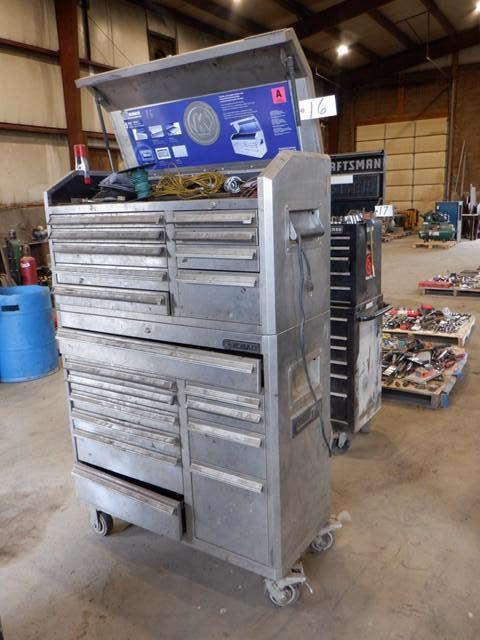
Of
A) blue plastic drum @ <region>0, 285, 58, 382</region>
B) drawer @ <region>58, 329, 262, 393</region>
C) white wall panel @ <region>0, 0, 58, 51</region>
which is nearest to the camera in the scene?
drawer @ <region>58, 329, 262, 393</region>

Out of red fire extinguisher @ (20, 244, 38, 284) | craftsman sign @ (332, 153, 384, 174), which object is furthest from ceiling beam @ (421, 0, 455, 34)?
craftsman sign @ (332, 153, 384, 174)

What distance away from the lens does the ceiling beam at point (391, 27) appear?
10.2m

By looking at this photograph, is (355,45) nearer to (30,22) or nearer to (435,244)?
(435,244)

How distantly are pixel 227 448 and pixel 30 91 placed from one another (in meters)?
6.53

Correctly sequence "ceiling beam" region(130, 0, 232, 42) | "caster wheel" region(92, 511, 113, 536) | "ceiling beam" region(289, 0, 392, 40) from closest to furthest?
1. "caster wheel" region(92, 511, 113, 536)
2. "ceiling beam" region(130, 0, 232, 42)
3. "ceiling beam" region(289, 0, 392, 40)

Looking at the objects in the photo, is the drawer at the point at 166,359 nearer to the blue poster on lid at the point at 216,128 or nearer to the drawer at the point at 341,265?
the blue poster on lid at the point at 216,128

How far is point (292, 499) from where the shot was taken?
156cm

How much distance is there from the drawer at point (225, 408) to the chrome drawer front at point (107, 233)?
47cm

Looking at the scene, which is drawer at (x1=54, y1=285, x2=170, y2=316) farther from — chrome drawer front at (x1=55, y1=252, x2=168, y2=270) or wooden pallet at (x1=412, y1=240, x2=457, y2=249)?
wooden pallet at (x1=412, y1=240, x2=457, y2=249)

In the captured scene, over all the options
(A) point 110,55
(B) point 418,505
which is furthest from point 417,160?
(B) point 418,505

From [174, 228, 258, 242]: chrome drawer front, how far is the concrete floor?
1132 mm

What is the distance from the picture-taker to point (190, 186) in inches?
66.3

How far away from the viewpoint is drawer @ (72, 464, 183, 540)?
166 centimetres

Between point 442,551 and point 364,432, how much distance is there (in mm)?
951
